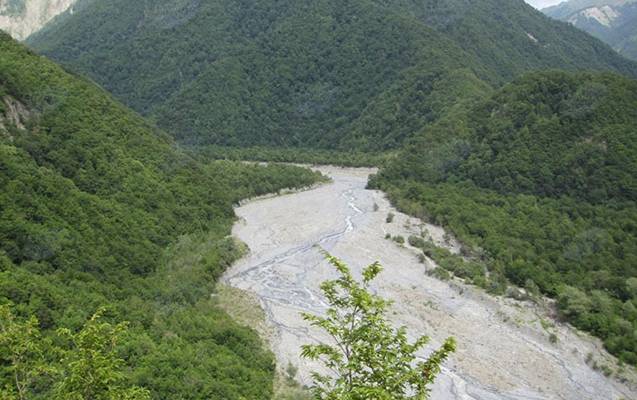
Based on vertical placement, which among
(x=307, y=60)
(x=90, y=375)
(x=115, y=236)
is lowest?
(x=115, y=236)

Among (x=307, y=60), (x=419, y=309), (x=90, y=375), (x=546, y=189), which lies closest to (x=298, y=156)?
(x=307, y=60)

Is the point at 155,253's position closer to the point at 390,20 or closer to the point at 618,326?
the point at 618,326

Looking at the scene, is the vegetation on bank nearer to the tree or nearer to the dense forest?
the dense forest

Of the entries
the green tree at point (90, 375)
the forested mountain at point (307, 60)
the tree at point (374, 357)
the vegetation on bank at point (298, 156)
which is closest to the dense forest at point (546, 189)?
the vegetation on bank at point (298, 156)

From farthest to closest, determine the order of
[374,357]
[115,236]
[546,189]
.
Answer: [546,189], [115,236], [374,357]

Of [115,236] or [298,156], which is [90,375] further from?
[298,156]

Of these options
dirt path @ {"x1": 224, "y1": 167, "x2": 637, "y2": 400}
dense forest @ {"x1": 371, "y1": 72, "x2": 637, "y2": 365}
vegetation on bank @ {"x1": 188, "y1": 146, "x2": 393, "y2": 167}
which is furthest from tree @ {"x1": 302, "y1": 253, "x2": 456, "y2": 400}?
vegetation on bank @ {"x1": 188, "y1": 146, "x2": 393, "y2": 167}
